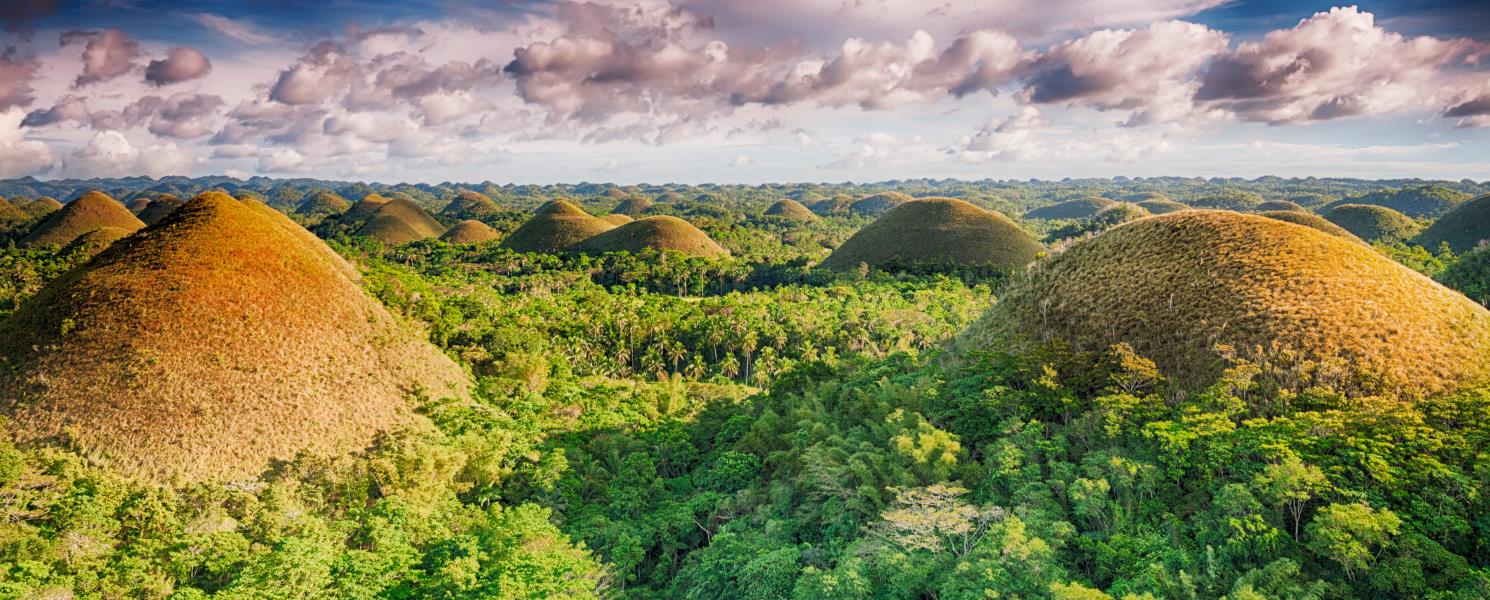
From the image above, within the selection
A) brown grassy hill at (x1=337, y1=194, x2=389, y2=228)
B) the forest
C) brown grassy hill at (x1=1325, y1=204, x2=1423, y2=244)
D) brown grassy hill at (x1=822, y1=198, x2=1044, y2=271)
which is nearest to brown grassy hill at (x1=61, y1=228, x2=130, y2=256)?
the forest

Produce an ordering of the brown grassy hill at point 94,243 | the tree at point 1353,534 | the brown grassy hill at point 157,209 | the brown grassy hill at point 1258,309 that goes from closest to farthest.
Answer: the tree at point 1353,534
the brown grassy hill at point 1258,309
the brown grassy hill at point 94,243
the brown grassy hill at point 157,209

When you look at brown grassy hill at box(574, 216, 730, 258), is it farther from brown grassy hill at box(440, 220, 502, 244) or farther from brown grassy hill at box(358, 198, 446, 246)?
brown grassy hill at box(358, 198, 446, 246)

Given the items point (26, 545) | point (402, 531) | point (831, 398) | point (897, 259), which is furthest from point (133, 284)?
point (897, 259)

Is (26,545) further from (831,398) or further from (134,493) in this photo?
(831,398)

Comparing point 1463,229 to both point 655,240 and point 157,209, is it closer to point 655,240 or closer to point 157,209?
point 655,240

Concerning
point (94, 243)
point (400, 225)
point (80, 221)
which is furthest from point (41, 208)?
point (94, 243)

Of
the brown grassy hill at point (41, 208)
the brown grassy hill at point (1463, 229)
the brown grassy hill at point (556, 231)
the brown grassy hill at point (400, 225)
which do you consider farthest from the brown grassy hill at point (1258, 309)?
the brown grassy hill at point (41, 208)

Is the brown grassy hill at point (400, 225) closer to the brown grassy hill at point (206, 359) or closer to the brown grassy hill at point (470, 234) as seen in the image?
the brown grassy hill at point (470, 234)
